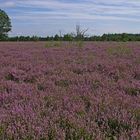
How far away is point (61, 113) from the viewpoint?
528 centimetres

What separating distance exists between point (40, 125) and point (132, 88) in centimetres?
319

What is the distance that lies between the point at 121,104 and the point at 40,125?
1657mm

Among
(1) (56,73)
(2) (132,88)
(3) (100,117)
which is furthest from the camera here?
(1) (56,73)

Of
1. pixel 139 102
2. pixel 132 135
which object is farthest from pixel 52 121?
pixel 139 102

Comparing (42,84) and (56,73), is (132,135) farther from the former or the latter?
(56,73)

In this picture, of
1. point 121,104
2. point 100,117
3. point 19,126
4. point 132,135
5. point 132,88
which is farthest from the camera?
point 132,88

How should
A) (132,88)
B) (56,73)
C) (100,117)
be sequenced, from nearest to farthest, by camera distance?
(100,117) → (132,88) → (56,73)

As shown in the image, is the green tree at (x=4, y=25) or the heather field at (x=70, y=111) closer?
the heather field at (x=70, y=111)

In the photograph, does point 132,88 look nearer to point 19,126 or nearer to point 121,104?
point 121,104

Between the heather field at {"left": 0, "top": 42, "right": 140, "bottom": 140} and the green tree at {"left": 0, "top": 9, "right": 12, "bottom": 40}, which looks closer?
the heather field at {"left": 0, "top": 42, "right": 140, "bottom": 140}

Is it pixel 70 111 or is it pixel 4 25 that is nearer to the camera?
pixel 70 111

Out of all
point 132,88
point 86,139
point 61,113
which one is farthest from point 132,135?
point 132,88

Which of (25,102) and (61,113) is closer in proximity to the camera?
(61,113)

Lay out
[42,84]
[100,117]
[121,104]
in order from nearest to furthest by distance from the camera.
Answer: [100,117] < [121,104] < [42,84]
